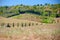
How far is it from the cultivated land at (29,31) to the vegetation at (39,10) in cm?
13

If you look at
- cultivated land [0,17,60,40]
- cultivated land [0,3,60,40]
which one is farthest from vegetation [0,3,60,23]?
cultivated land [0,17,60,40]

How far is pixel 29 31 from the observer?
2.97 meters

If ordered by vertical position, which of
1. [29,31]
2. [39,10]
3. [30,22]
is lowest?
[29,31]

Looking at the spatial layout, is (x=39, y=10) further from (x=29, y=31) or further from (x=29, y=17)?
(x=29, y=31)

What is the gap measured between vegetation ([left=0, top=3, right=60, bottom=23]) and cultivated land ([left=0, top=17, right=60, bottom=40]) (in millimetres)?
130

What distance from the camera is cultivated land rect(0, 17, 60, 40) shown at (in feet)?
9.38

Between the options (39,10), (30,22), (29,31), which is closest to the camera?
(29,31)

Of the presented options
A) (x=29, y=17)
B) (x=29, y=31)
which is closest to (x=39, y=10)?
(x=29, y=17)

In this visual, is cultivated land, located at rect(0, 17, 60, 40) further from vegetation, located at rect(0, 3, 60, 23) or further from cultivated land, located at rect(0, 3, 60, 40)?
vegetation, located at rect(0, 3, 60, 23)

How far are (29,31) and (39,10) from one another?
51 cm

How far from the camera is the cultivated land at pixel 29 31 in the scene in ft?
9.38

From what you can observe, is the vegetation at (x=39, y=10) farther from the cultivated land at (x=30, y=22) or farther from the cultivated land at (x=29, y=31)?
the cultivated land at (x=29, y=31)

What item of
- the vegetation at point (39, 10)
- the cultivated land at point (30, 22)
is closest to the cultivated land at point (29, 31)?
the cultivated land at point (30, 22)

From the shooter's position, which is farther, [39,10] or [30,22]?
[39,10]
